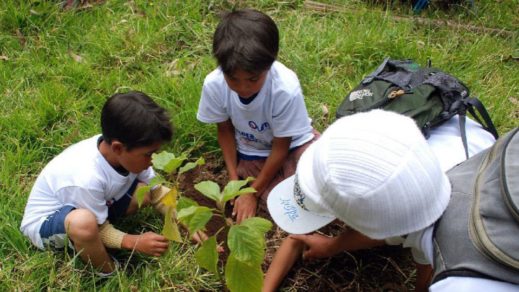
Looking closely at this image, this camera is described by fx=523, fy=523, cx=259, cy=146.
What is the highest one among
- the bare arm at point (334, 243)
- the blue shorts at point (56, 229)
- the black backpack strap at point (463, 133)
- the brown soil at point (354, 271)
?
the black backpack strap at point (463, 133)

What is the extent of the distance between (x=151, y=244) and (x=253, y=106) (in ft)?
2.21

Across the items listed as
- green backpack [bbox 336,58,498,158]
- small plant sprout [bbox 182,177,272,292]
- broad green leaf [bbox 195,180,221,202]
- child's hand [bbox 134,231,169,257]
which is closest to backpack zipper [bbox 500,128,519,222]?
green backpack [bbox 336,58,498,158]

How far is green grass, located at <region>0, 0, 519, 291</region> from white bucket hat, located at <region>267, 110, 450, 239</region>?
95 cm

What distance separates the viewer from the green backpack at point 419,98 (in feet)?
6.18

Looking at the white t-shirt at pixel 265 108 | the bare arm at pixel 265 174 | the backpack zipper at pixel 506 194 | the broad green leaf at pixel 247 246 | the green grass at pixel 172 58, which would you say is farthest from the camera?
the green grass at pixel 172 58

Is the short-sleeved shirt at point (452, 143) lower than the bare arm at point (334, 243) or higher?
higher

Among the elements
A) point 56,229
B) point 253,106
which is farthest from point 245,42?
point 56,229

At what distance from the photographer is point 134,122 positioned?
5.87ft

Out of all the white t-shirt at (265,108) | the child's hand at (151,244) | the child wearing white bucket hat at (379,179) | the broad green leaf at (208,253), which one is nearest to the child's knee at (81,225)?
the child's hand at (151,244)

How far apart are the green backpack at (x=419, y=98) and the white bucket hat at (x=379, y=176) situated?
0.52 meters

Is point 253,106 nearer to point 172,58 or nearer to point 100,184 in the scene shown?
point 100,184

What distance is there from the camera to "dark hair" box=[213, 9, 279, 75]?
1.86 meters

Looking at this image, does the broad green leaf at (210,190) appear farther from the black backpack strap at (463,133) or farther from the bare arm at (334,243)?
the black backpack strap at (463,133)

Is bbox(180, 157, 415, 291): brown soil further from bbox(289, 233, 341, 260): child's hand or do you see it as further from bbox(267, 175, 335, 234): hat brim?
bbox(267, 175, 335, 234): hat brim
